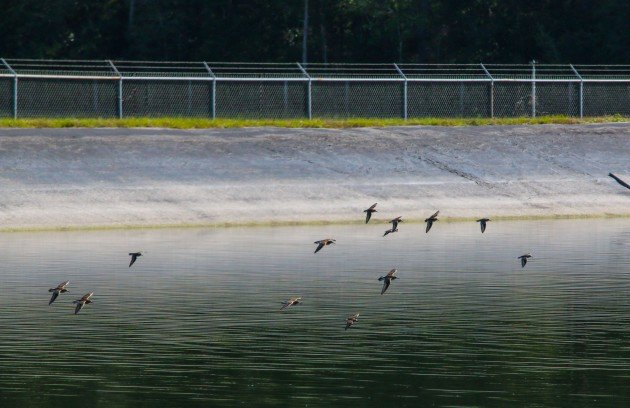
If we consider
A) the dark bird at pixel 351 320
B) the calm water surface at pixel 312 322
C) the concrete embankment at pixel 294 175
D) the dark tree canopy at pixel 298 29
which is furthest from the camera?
the dark tree canopy at pixel 298 29

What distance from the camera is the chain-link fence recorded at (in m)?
51.2

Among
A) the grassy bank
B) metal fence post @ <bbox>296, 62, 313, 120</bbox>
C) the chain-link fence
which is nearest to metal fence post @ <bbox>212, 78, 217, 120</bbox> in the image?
the chain-link fence

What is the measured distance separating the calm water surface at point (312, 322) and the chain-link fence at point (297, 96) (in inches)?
515

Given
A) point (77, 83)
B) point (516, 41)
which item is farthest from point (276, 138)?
point (516, 41)

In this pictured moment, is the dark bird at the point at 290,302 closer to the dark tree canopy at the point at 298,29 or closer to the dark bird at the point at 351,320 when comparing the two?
the dark bird at the point at 351,320

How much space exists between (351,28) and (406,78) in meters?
32.1

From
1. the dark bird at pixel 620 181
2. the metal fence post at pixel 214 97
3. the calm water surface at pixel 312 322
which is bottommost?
the calm water surface at pixel 312 322

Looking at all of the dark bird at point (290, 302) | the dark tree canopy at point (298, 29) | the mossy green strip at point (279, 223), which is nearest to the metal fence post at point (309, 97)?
the mossy green strip at point (279, 223)

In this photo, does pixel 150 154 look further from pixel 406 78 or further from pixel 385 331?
pixel 385 331

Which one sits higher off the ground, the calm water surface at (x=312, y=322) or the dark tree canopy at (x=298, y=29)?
the dark tree canopy at (x=298, y=29)

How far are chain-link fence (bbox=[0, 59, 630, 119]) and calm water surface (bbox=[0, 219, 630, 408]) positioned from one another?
42.9 feet

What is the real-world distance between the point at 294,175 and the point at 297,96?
10502 millimetres

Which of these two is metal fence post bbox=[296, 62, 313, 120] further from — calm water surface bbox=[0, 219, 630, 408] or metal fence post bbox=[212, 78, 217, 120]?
calm water surface bbox=[0, 219, 630, 408]

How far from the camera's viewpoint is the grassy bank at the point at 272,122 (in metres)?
48.0
